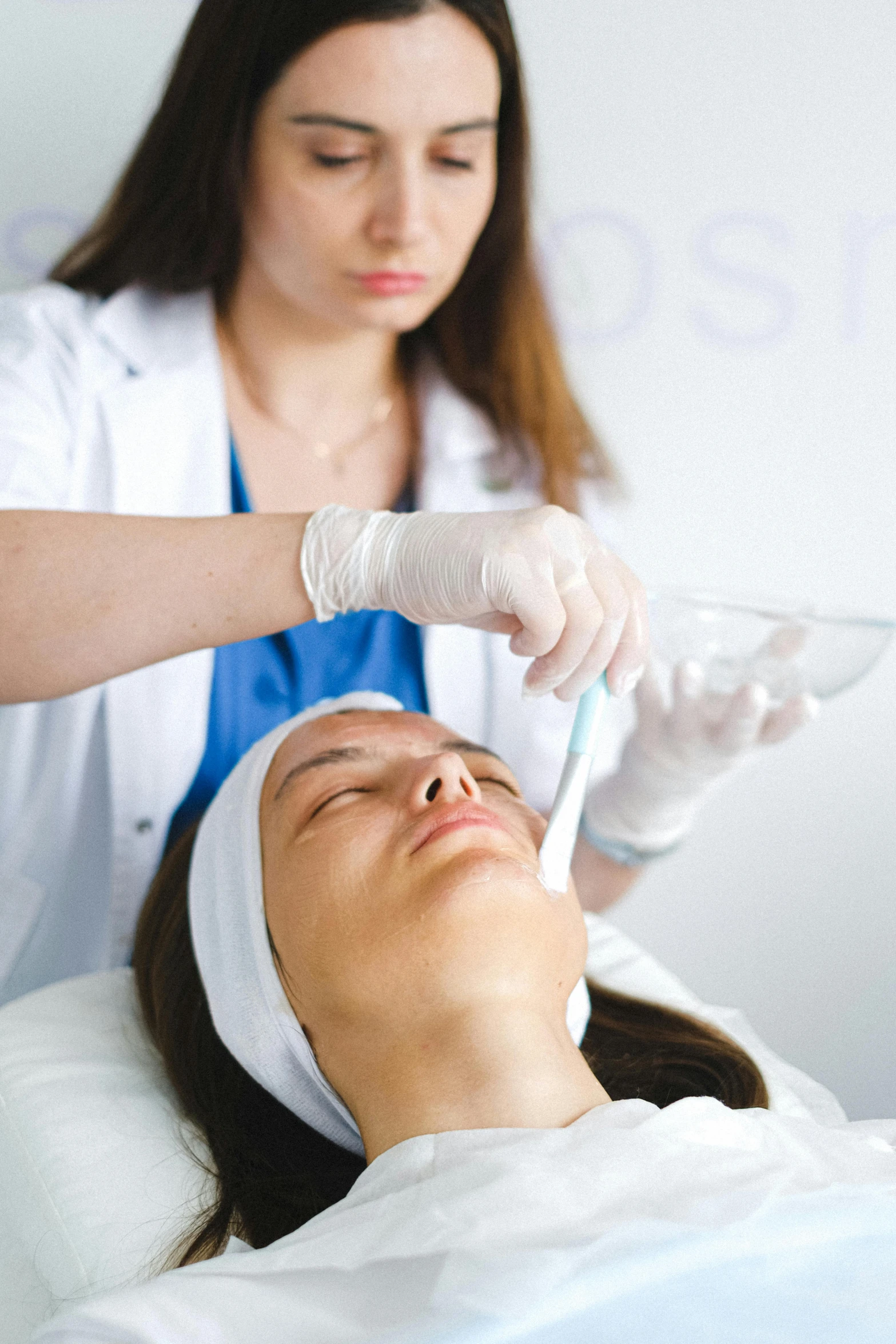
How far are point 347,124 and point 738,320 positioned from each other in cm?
73

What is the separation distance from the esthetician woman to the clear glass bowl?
46 mm

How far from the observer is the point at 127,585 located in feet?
3.36

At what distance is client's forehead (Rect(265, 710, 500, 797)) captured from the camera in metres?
1.14

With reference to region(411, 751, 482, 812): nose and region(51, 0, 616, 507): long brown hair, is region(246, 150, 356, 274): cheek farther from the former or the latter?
region(411, 751, 482, 812): nose

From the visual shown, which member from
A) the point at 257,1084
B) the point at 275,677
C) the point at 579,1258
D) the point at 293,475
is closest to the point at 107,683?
the point at 275,677

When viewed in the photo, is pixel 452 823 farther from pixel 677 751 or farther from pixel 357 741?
pixel 677 751

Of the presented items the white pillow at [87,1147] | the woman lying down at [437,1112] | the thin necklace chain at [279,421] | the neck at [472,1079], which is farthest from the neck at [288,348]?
the neck at [472,1079]

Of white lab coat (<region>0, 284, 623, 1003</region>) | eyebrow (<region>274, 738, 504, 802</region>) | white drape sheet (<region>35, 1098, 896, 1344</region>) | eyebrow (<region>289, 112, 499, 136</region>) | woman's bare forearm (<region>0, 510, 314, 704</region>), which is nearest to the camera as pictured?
white drape sheet (<region>35, 1098, 896, 1344</region>)

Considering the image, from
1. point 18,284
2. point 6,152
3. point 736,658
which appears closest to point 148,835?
point 736,658

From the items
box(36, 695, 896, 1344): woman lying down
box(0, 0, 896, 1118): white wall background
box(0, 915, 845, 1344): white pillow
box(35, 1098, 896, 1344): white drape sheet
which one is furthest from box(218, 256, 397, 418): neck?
box(35, 1098, 896, 1344): white drape sheet

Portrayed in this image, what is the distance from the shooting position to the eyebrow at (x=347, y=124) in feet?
4.05

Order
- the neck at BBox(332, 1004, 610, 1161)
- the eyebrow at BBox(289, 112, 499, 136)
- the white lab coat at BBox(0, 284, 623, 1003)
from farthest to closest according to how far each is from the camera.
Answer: the white lab coat at BBox(0, 284, 623, 1003) < the eyebrow at BBox(289, 112, 499, 136) < the neck at BBox(332, 1004, 610, 1161)

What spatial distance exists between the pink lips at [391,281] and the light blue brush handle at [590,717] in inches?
21.9

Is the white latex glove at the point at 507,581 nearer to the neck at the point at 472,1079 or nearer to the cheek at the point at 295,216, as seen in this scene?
the neck at the point at 472,1079
